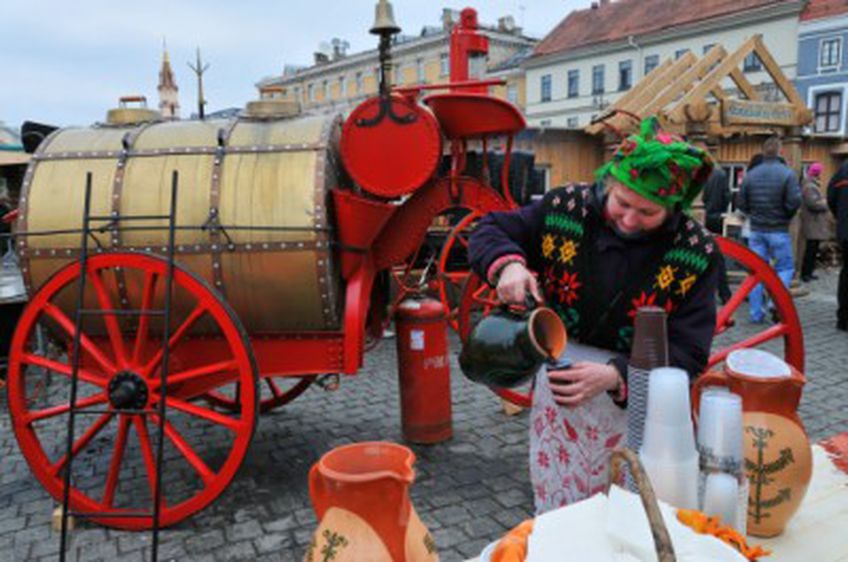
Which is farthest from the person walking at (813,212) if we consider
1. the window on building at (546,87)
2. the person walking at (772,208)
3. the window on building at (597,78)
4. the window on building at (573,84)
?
the window on building at (546,87)

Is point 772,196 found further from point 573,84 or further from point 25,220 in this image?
point 573,84

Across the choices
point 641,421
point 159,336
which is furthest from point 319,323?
point 641,421

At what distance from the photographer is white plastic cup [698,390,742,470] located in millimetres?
1277

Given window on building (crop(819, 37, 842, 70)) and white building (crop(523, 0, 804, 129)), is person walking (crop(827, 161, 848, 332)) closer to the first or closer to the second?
white building (crop(523, 0, 804, 129))

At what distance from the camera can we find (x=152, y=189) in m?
3.22

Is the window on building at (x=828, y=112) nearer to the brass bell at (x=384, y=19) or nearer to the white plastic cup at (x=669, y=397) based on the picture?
the brass bell at (x=384, y=19)

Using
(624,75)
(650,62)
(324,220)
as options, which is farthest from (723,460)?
(624,75)

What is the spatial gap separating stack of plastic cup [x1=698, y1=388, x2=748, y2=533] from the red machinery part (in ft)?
7.64

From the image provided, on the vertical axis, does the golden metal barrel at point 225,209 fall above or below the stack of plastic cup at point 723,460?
above

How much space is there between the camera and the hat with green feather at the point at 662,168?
159 cm

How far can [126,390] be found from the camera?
3.06m

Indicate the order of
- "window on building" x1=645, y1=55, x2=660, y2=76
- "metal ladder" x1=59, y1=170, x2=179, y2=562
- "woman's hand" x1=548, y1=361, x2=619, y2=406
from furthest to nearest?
"window on building" x1=645, y1=55, x2=660, y2=76
"metal ladder" x1=59, y1=170, x2=179, y2=562
"woman's hand" x1=548, y1=361, x2=619, y2=406

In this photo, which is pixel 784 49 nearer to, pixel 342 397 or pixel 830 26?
pixel 830 26

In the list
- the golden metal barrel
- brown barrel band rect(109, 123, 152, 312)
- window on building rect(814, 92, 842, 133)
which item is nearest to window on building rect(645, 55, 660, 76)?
window on building rect(814, 92, 842, 133)
